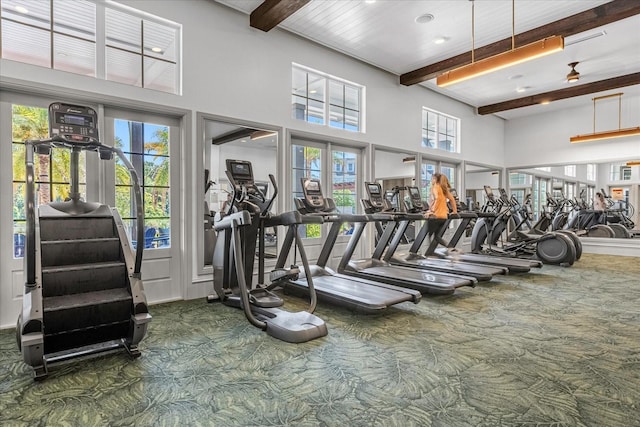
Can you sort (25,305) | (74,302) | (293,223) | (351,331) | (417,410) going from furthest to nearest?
(293,223)
(351,331)
(74,302)
(25,305)
(417,410)

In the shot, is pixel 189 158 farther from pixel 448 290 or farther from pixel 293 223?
pixel 448 290

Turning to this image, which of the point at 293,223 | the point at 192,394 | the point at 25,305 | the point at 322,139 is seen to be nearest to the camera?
the point at 192,394

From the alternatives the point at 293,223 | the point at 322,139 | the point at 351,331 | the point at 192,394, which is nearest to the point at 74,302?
the point at 192,394

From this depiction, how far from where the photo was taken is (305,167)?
6184mm

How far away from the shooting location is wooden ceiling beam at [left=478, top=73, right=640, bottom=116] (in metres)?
7.66

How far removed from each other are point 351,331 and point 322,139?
3.80 m

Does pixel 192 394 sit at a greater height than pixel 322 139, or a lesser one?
lesser

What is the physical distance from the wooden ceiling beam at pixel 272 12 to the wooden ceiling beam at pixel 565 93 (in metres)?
7.29

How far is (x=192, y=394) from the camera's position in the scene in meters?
2.29

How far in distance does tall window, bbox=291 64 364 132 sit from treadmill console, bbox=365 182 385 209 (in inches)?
63.5

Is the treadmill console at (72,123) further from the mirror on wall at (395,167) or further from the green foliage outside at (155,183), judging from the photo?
the mirror on wall at (395,167)

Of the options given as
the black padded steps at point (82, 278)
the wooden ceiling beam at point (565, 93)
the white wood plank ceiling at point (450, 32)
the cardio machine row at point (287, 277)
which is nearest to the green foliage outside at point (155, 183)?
the cardio machine row at point (287, 277)

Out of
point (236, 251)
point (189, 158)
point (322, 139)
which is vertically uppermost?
point (322, 139)

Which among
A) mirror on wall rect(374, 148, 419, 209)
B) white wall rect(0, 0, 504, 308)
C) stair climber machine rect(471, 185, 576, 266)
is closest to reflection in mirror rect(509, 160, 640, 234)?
stair climber machine rect(471, 185, 576, 266)
